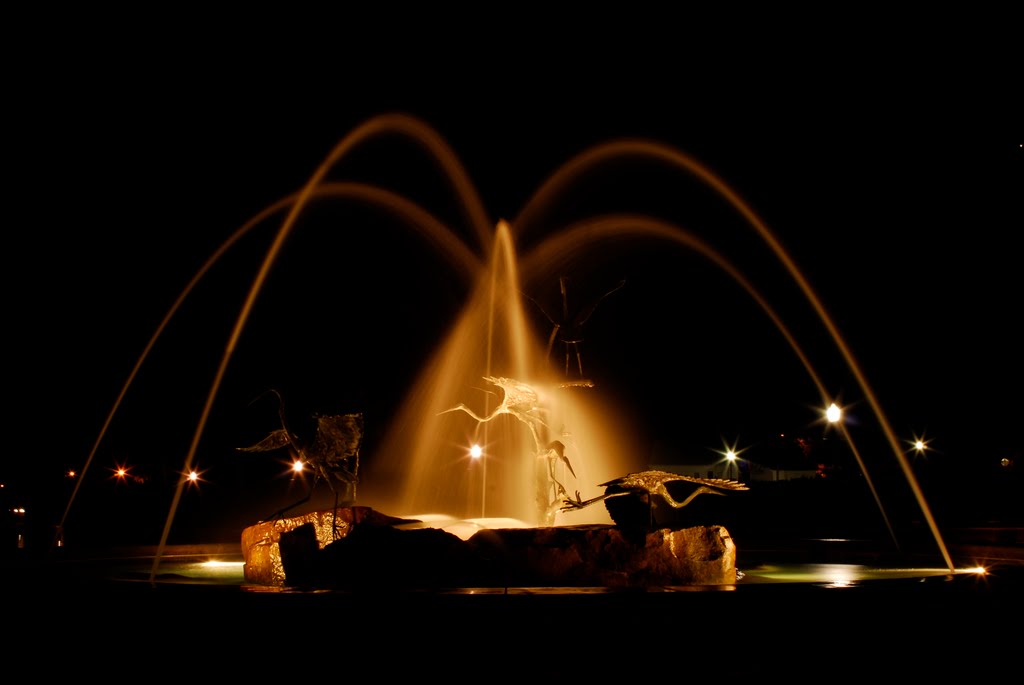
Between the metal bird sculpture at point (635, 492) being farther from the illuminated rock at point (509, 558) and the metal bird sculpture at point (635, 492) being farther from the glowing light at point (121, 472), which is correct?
the glowing light at point (121, 472)

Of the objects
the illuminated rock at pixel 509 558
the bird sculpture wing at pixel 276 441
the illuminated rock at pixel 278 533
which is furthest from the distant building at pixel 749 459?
the illuminated rock at pixel 278 533

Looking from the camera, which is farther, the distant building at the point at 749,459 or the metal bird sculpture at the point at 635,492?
the distant building at the point at 749,459

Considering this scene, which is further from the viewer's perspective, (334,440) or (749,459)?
(749,459)

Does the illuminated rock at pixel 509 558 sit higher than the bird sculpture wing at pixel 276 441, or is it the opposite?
the bird sculpture wing at pixel 276 441

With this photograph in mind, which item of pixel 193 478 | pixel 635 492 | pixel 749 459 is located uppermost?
pixel 749 459

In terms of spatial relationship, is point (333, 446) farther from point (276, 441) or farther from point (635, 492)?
point (635, 492)

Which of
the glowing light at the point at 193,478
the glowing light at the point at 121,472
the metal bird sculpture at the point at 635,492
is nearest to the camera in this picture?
the metal bird sculpture at the point at 635,492

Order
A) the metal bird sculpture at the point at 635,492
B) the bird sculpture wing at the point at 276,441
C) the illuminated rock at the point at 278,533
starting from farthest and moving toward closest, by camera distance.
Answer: the bird sculpture wing at the point at 276,441 → the illuminated rock at the point at 278,533 → the metal bird sculpture at the point at 635,492

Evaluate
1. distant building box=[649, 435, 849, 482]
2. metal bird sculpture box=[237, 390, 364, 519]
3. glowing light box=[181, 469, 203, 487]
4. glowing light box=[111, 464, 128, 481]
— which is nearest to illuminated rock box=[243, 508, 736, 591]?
metal bird sculpture box=[237, 390, 364, 519]

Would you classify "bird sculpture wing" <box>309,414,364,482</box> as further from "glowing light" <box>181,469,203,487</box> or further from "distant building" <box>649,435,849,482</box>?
"distant building" <box>649,435,849,482</box>

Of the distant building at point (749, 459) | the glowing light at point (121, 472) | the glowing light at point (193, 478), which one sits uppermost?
the distant building at point (749, 459)

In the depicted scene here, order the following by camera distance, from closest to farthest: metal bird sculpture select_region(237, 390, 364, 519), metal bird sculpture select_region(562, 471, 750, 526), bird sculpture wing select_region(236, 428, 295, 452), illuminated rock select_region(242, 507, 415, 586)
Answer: metal bird sculpture select_region(562, 471, 750, 526)
illuminated rock select_region(242, 507, 415, 586)
metal bird sculpture select_region(237, 390, 364, 519)
bird sculpture wing select_region(236, 428, 295, 452)

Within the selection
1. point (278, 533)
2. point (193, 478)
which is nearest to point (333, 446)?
point (278, 533)

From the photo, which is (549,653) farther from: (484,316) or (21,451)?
(21,451)
